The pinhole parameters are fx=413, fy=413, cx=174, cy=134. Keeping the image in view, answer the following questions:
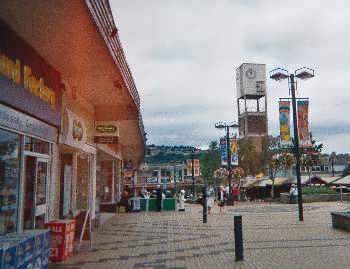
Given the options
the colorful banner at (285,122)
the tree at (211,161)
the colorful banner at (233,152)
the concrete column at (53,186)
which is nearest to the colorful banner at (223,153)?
the colorful banner at (233,152)

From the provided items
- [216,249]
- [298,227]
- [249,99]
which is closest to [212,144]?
[249,99]

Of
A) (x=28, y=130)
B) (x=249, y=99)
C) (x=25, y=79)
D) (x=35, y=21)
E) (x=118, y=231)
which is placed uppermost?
(x=249, y=99)

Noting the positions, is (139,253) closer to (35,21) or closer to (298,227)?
(35,21)

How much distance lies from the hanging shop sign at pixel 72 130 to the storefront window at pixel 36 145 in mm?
666

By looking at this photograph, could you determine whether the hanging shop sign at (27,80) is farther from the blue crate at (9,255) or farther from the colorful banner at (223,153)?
the colorful banner at (223,153)

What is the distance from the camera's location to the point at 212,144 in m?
75.1

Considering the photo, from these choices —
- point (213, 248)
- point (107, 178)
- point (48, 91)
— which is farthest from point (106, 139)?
point (107, 178)

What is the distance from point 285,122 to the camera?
673 inches

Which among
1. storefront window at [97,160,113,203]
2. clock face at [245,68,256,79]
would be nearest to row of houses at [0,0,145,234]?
storefront window at [97,160,113,203]

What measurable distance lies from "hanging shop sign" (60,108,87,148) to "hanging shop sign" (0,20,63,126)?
43 centimetres

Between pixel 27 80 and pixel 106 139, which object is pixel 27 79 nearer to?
pixel 27 80

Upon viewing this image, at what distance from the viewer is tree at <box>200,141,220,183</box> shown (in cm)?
7369

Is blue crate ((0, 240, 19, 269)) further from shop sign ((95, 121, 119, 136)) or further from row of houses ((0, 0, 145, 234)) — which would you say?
shop sign ((95, 121, 119, 136))

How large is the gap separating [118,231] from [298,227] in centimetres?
620
